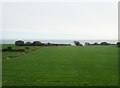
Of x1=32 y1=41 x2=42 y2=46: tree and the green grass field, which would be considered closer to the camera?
the green grass field

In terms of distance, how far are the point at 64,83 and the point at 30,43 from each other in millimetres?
47409

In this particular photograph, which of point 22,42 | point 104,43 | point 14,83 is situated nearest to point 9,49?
point 22,42

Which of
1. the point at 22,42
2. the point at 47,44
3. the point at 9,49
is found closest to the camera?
the point at 9,49

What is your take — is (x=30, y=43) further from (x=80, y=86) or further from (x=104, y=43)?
(x=80, y=86)

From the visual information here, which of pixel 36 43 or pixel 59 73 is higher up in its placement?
pixel 36 43

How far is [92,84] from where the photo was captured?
28.3ft

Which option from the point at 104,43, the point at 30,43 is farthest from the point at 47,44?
the point at 104,43

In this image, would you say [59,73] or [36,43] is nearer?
[59,73]

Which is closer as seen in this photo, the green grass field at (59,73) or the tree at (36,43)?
the green grass field at (59,73)

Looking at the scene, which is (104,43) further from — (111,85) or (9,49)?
(111,85)

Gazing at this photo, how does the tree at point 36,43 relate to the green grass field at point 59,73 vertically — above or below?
above

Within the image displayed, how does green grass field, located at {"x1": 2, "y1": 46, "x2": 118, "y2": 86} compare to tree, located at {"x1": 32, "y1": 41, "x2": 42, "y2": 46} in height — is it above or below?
below

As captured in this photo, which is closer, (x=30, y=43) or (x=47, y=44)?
(x=30, y=43)

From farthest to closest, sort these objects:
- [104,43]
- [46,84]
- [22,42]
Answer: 1. [104,43]
2. [22,42]
3. [46,84]
